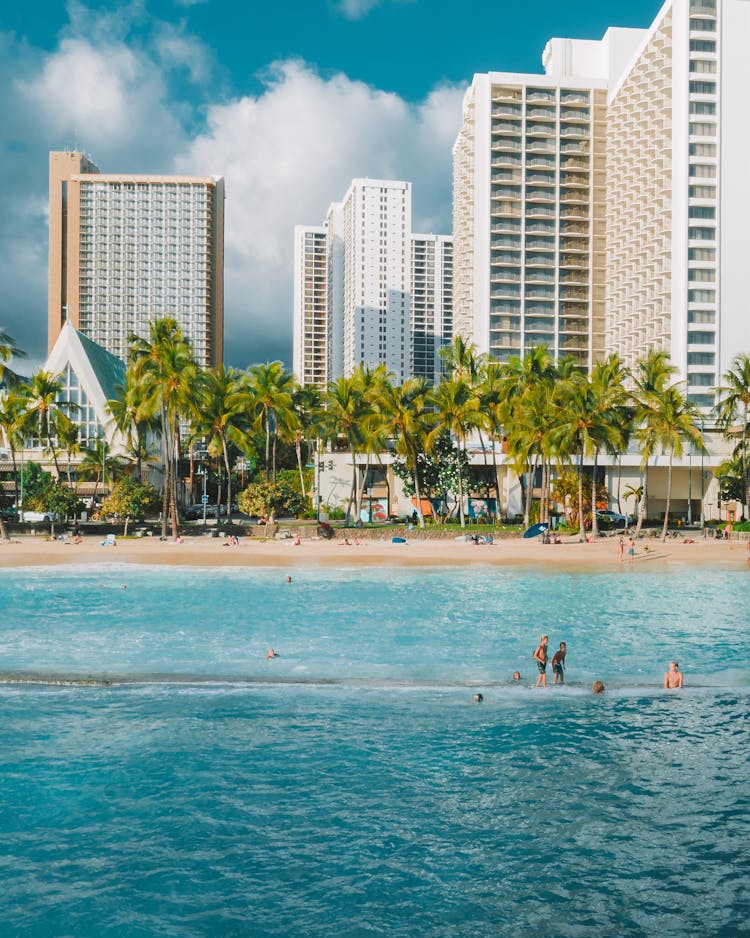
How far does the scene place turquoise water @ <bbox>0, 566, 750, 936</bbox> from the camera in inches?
428

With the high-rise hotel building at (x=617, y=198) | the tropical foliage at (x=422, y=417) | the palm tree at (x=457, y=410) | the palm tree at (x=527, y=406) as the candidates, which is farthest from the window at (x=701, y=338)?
the palm tree at (x=457, y=410)

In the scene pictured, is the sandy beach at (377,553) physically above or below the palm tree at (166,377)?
below

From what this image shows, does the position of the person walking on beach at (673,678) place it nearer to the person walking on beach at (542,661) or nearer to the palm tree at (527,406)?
the person walking on beach at (542,661)

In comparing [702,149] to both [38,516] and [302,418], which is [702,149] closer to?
[302,418]

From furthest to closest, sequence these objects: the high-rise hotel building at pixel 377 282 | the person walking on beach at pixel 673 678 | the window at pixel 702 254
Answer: the high-rise hotel building at pixel 377 282
the window at pixel 702 254
the person walking on beach at pixel 673 678

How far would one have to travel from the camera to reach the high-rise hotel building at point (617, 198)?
273 ft

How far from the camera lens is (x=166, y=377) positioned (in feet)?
187

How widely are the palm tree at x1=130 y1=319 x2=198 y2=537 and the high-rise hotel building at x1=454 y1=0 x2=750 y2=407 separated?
4690 cm

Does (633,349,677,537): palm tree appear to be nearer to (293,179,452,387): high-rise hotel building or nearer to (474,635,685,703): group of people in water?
(474,635,685,703): group of people in water

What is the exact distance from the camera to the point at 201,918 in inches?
417

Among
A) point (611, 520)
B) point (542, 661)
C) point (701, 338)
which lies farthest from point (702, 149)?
point (542, 661)

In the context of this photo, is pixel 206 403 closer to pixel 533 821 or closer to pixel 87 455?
pixel 87 455

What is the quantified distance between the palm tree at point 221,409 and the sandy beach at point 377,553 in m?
9.79

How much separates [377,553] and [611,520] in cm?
2424
